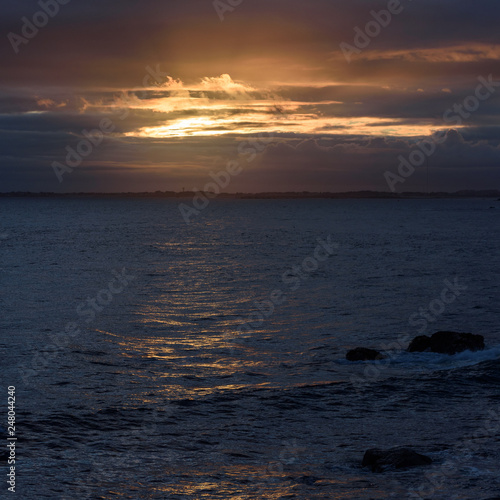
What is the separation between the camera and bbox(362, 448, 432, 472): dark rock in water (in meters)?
14.1

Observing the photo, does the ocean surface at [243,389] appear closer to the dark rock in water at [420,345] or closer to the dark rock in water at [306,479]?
the dark rock in water at [306,479]

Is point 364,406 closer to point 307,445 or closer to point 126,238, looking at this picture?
point 307,445

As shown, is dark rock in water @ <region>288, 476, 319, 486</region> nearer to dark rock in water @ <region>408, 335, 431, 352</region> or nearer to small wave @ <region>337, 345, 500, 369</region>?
small wave @ <region>337, 345, 500, 369</region>

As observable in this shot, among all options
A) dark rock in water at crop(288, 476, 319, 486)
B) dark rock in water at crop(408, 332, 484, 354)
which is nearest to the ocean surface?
dark rock in water at crop(288, 476, 319, 486)

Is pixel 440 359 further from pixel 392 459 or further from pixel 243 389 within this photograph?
pixel 392 459

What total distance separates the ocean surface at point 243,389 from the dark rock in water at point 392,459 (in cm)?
30

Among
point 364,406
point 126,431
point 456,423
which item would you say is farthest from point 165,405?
point 456,423

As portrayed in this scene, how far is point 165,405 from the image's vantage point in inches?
759

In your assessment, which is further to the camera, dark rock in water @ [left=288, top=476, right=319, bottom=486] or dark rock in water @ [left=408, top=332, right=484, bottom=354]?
dark rock in water @ [left=408, top=332, right=484, bottom=354]

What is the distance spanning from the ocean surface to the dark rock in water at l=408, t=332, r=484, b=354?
1.57 feet

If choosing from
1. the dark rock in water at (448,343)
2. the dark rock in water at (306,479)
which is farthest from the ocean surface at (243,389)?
the dark rock in water at (448,343)

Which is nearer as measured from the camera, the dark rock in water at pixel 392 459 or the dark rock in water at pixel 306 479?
the dark rock in water at pixel 306 479

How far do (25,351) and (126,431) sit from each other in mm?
10676

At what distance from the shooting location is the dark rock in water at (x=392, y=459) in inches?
554
